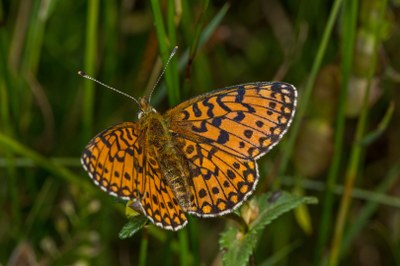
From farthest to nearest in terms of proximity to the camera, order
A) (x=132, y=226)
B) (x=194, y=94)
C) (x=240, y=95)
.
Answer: (x=194, y=94), (x=240, y=95), (x=132, y=226)

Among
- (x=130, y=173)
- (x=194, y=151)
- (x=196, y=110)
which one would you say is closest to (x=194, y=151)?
(x=194, y=151)

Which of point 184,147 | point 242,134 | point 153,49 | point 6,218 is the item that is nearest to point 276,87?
point 242,134

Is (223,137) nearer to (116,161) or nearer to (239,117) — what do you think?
(239,117)

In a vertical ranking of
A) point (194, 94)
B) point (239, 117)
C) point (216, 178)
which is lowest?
point (194, 94)

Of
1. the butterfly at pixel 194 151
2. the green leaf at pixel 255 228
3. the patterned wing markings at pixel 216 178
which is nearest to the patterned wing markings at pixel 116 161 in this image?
the butterfly at pixel 194 151

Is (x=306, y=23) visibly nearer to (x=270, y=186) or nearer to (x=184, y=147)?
(x=270, y=186)

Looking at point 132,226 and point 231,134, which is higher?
point 231,134

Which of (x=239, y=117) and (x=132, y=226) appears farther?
(x=239, y=117)
